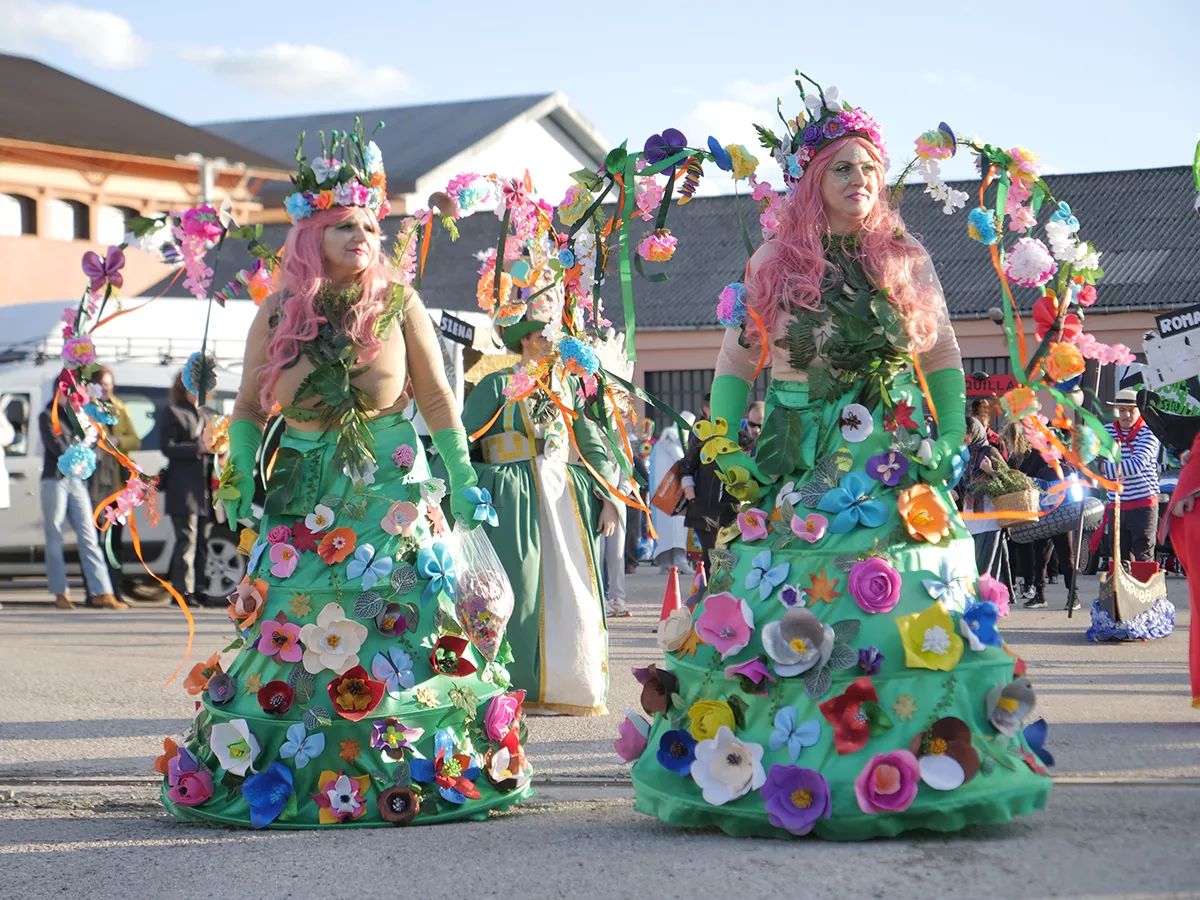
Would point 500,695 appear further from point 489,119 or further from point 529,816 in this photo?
point 489,119

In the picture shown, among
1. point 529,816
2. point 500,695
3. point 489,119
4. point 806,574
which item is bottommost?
point 529,816

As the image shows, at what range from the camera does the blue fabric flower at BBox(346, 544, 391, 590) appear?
522 cm

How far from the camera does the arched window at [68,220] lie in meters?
33.0

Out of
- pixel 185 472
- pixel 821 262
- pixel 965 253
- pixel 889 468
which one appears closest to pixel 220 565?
pixel 185 472

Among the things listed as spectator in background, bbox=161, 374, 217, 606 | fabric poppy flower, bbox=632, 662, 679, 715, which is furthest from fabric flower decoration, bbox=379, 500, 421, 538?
spectator in background, bbox=161, 374, 217, 606

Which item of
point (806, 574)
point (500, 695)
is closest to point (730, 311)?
point (806, 574)

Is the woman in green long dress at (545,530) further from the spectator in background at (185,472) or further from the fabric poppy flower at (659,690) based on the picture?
the spectator in background at (185,472)

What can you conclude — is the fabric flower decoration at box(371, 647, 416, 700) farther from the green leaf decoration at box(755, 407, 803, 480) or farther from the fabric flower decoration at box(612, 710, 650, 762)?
the green leaf decoration at box(755, 407, 803, 480)

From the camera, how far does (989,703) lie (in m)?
4.57

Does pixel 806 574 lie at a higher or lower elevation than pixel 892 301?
lower

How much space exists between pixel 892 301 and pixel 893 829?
5.22ft

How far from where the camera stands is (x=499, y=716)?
17.2 ft

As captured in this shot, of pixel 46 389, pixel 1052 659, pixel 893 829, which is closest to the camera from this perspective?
pixel 893 829

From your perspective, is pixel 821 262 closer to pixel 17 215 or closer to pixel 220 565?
pixel 220 565
